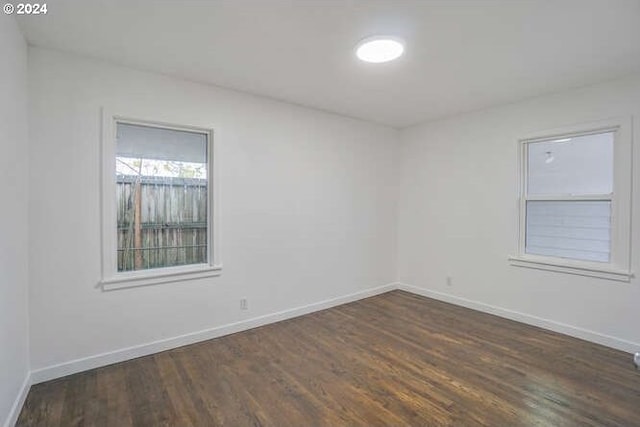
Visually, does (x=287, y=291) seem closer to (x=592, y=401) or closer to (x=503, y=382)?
(x=503, y=382)

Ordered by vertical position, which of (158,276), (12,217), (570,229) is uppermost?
(12,217)

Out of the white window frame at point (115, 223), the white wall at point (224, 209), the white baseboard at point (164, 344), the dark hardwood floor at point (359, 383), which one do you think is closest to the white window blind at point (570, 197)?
the dark hardwood floor at point (359, 383)

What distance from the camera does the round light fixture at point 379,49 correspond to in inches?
90.7

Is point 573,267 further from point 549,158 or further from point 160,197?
point 160,197

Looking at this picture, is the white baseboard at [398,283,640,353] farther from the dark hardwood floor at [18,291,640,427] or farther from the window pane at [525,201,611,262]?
the window pane at [525,201,611,262]

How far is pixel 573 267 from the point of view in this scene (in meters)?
3.26

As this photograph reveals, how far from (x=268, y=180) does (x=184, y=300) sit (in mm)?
1543

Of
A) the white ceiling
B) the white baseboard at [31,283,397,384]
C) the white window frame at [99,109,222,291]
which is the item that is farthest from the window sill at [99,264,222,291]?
the white ceiling

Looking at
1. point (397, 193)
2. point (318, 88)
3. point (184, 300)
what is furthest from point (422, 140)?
point (184, 300)

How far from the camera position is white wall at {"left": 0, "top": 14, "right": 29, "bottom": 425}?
1792 mm

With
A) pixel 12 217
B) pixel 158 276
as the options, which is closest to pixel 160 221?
pixel 158 276

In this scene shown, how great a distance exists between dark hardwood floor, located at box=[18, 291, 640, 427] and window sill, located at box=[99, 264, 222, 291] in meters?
0.67

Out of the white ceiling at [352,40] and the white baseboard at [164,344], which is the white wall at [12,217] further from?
the white ceiling at [352,40]

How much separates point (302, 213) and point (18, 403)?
2.86 m
